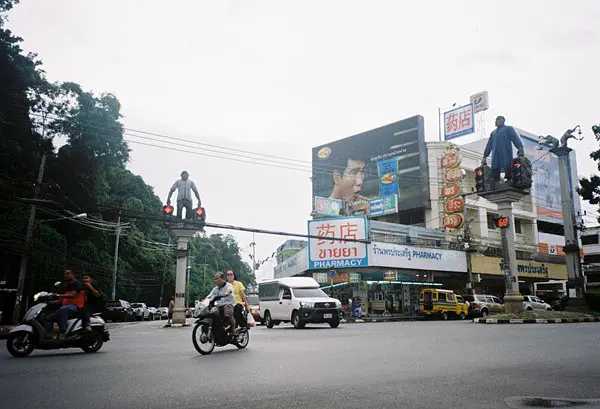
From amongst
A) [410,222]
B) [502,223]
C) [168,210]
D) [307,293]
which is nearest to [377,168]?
[410,222]

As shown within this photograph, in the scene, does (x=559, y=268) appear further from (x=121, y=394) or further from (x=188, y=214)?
(x=121, y=394)

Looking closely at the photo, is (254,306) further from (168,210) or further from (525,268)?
(525,268)

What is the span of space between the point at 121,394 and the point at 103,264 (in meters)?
35.0

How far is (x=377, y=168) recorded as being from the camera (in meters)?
47.1

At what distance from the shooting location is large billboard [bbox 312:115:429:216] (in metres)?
43.7

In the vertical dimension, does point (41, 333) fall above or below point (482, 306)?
below

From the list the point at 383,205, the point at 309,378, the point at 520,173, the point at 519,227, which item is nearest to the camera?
the point at 309,378

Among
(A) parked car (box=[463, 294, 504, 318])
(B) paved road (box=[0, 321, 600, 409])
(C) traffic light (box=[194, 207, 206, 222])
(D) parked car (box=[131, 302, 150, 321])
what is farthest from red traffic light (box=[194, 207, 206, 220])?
(D) parked car (box=[131, 302, 150, 321])

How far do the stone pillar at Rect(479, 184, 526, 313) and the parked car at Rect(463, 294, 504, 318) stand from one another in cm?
905

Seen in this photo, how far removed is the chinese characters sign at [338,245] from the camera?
1398 inches

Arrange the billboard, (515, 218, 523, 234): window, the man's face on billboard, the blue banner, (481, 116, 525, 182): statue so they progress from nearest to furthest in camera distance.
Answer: (481, 116, 525, 182): statue < the blue banner < the man's face on billboard < (515, 218, 523, 234): window < the billboard

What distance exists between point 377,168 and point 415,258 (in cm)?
1232

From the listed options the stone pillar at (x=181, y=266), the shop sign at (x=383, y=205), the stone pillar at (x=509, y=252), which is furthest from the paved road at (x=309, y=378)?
the shop sign at (x=383, y=205)

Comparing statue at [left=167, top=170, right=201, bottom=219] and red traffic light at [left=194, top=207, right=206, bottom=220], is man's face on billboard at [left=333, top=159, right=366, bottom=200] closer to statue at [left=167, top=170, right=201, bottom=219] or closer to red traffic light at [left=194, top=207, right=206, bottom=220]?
statue at [left=167, top=170, right=201, bottom=219]
